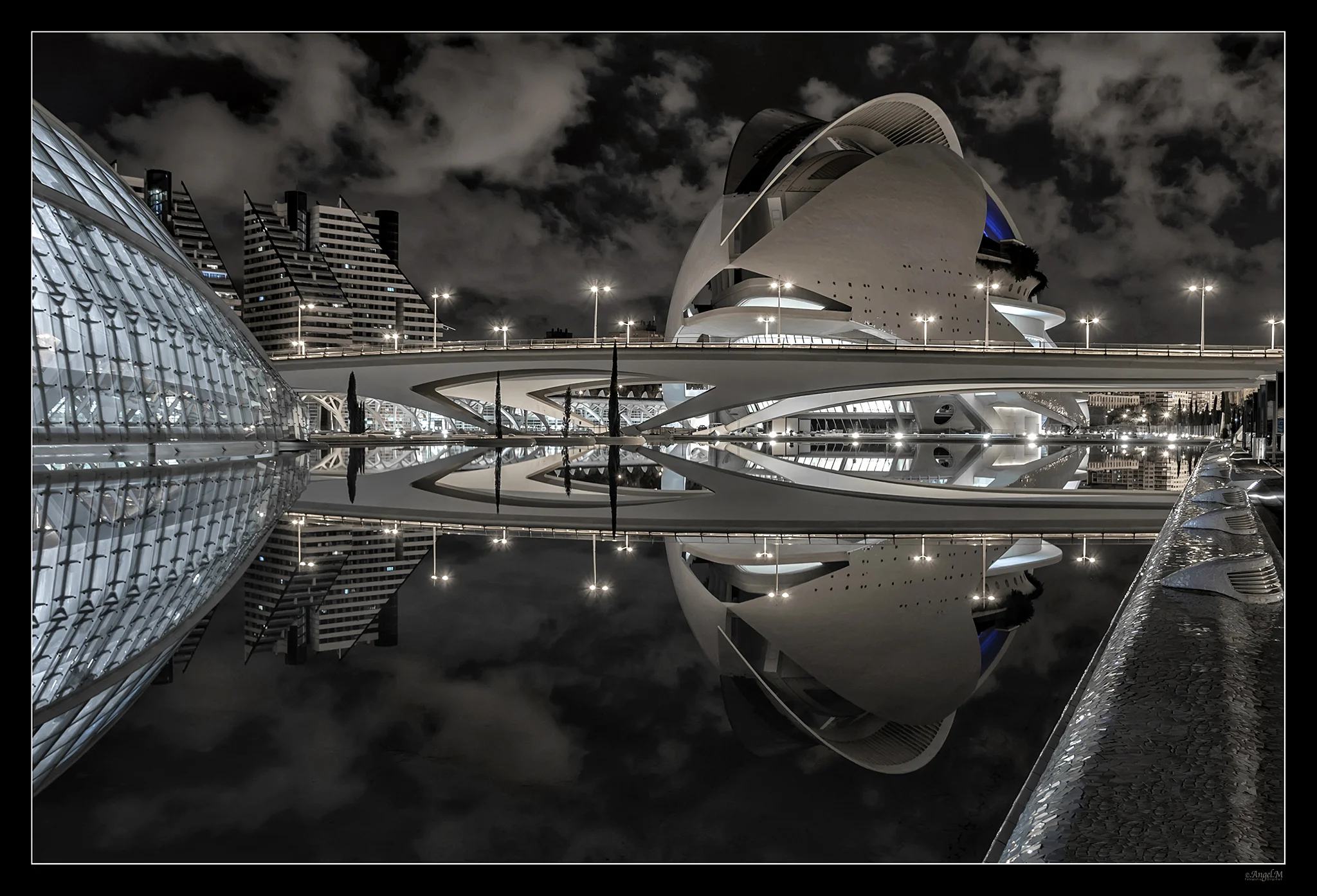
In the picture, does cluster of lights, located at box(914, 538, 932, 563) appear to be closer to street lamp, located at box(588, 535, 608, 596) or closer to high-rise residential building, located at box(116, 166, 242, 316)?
street lamp, located at box(588, 535, 608, 596)

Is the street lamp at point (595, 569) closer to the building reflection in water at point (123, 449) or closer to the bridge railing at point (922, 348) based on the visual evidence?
the building reflection in water at point (123, 449)

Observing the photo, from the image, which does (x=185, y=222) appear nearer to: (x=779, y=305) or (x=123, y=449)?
(x=779, y=305)

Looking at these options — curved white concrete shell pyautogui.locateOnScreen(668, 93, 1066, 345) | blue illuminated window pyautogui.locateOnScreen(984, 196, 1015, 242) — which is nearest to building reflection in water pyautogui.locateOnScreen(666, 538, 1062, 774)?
curved white concrete shell pyautogui.locateOnScreen(668, 93, 1066, 345)

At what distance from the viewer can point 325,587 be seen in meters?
6.97

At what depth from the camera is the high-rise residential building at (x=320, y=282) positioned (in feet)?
450

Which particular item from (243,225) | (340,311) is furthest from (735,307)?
(243,225)

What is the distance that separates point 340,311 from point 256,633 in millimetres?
146091

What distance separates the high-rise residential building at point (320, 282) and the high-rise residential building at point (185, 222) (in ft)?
16.0

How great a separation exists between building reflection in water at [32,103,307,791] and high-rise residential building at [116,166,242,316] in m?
118

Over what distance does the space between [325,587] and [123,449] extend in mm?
15527

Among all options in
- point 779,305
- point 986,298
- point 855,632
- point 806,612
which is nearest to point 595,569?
point 806,612

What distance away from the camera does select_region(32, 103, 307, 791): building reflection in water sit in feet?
15.3

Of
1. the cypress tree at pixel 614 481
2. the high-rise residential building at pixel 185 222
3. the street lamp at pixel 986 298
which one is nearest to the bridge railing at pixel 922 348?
the cypress tree at pixel 614 481

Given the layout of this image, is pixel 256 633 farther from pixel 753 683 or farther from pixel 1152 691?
pixel 1152 691
